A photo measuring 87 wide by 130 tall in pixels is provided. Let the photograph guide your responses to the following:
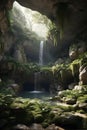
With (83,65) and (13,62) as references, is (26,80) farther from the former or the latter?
(83,65)

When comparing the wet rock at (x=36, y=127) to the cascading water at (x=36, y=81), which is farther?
the cascading water at (x=36, y=81)

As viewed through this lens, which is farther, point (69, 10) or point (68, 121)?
point (69, 10)

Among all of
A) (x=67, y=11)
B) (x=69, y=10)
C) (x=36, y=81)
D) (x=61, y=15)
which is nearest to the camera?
(x=61, y=15)

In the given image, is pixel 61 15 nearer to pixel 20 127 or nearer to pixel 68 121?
pixel 68 121

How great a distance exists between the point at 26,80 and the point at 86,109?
1243 cm

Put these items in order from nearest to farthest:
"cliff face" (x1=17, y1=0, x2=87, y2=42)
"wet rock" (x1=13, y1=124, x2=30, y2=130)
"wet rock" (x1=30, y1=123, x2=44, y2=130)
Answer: "wet rock" (x1=13, y1=124, x2=30, y2=130)
"wet rock" (x1=30, y1=123, x2=44, y2=130)
"cliff face" (x1=17, y1=0, x2=87, y2=42)

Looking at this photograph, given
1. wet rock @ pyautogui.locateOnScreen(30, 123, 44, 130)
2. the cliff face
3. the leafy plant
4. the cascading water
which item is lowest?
wet rock @ pyautogui.locateOnScreen(30, 123, 44, 130)

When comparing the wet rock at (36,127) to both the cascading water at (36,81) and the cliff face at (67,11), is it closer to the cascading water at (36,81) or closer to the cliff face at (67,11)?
the cliff face at (67,11)

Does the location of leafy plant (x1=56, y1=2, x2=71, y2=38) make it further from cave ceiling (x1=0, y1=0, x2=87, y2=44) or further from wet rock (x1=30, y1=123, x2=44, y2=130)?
wet rock (x1=30, y1=123, x2=44, y2=130)

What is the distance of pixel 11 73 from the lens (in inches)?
818

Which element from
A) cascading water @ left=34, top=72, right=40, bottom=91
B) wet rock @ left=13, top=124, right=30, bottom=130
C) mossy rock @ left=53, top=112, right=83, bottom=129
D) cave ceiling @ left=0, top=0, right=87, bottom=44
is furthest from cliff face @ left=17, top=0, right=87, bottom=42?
wet rock @ left=13, top=124, right=30, bottom=130

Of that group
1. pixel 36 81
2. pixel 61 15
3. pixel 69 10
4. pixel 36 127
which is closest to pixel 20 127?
pixel 36 127

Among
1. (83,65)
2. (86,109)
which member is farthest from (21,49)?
(86,109)

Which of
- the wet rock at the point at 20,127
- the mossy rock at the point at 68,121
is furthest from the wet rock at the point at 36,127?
the mossy rock at the point at 68,121
